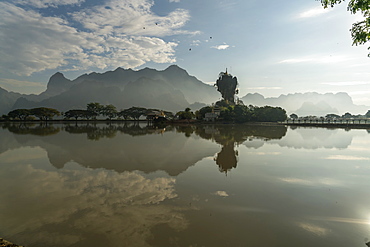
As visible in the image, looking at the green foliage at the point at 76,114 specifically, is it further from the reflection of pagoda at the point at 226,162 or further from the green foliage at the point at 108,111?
the reflection of pagoda at the point at 226,162

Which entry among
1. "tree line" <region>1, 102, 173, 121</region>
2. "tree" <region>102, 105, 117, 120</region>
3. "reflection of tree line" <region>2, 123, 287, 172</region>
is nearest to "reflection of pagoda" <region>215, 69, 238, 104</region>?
"tree line" <region>1, 102, 173, 121</region>

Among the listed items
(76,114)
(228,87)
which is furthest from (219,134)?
(228,87)

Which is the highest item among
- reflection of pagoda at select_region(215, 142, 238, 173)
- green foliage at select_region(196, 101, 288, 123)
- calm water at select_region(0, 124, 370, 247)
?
green foliage at select_region(196, 101, 288, 123)

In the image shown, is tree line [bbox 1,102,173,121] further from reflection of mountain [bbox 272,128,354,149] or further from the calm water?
the calm water

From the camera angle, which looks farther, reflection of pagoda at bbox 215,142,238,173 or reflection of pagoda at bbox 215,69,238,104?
reflection of pagoda at bbox 215,69,238,104

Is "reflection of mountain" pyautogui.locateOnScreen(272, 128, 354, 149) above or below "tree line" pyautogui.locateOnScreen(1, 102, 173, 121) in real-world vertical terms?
below

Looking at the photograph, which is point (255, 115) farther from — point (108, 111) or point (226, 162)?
point (108, 111)

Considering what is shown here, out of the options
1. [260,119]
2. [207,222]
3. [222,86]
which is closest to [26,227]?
[207,222]

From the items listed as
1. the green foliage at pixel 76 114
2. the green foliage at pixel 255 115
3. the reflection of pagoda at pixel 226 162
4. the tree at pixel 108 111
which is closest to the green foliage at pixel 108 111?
the tree at pixel 108 111

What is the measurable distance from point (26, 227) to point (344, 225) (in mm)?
8986

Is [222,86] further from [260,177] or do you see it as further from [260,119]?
[260,177]

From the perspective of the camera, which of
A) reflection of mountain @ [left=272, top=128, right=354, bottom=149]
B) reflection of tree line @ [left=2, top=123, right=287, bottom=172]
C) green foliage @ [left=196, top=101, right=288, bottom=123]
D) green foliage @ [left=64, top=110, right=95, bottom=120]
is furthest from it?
green foliage @ [left=64, top=110, right=95, bottom=120]

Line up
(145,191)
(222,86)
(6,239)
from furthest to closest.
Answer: (222,86), (145,191), (6,239)

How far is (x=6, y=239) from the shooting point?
4.99m
